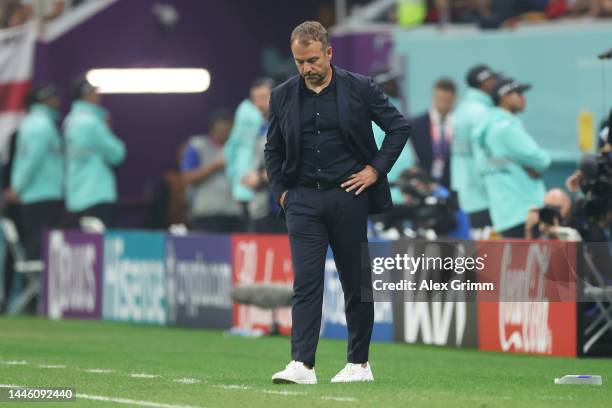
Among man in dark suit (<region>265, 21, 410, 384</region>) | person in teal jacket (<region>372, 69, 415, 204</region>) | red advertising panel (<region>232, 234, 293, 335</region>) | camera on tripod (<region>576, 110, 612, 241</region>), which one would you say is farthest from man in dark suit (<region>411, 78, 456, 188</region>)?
man in dark suit (<region>265, 21, 410, 384</region>)

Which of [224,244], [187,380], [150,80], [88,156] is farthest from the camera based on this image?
[150,80]

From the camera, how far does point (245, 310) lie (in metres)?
17.2

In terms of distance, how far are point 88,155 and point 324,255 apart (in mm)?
9771

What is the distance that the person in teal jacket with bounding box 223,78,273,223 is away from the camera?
59.8 feet

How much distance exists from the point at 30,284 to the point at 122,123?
3.88m

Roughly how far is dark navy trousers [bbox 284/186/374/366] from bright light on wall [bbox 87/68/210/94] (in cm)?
1234

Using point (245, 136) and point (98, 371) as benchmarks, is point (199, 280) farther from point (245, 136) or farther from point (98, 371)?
point (98, 371)

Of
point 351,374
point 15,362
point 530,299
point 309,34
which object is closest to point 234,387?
point 351,374

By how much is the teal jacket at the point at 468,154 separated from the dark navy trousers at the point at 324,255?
587cm

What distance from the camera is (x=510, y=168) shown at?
49.9 ft

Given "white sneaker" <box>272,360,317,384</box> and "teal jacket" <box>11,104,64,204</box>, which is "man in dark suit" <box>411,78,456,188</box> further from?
"white sneaker" <box>272,360,317,384</box>

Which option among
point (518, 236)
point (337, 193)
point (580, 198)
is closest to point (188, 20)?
point (518, 236)

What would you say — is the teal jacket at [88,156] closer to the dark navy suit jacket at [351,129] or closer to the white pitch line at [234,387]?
the dark navy suit jacket at [351,129]

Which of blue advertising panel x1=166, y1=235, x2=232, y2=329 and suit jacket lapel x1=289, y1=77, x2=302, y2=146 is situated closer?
suit jacket lapel x1=289, y1=77, x2=302, y2=146
